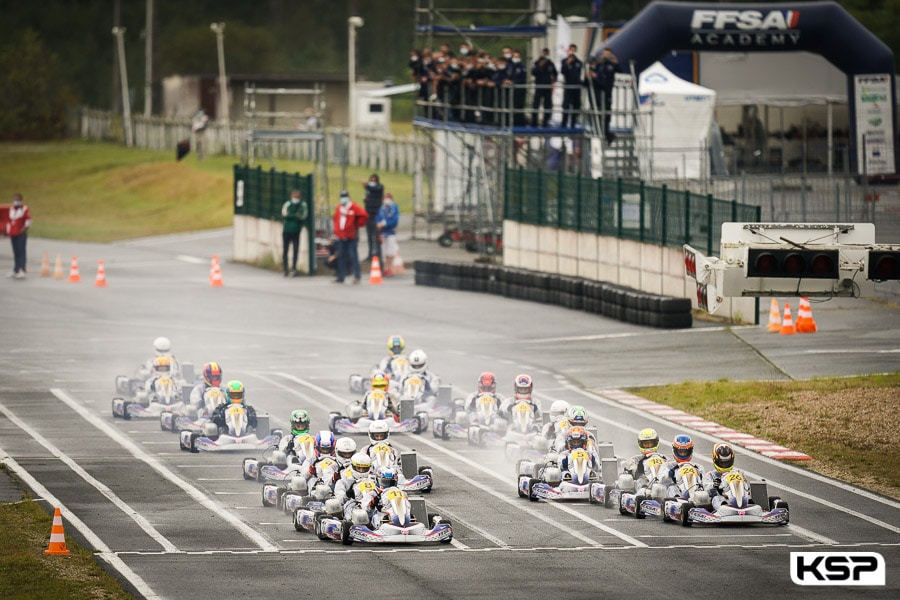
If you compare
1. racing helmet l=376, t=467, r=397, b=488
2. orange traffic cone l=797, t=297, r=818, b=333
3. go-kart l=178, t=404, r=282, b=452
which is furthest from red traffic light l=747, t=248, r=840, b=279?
orange traffic cone l=797, t=297, r=818, b=333

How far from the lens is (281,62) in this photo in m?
124

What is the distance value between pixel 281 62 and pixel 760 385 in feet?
314

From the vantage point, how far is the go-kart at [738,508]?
851 inches

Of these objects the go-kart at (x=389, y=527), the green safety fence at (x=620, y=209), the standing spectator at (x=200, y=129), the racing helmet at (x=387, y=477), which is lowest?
the go-kart at (x=389, y=527)

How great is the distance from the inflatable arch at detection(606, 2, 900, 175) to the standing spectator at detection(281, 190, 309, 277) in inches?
387

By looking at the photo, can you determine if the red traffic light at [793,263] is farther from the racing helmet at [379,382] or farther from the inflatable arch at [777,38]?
the inflatable arch at [777,38]

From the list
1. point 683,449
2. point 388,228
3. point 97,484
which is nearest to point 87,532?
point 97,484

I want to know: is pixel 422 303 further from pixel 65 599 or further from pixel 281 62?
pixel 281 62

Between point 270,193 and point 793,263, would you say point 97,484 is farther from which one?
point 270,193

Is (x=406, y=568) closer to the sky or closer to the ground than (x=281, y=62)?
closer to the ground

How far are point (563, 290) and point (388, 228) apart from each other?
8.24 meters

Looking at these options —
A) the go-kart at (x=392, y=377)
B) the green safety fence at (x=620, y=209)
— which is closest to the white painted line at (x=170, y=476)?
the go-kart at (x=392, y=377)

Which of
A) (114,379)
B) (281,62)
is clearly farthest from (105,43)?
(114,379)

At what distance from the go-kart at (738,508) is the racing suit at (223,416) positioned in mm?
7705
